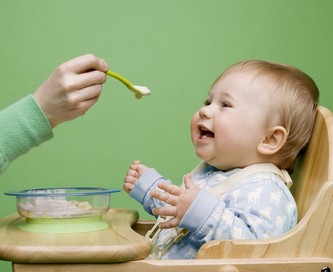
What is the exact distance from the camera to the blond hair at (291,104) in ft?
3.22

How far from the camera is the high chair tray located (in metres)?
0.73

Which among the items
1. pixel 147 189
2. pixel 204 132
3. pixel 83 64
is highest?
pixel 83 64

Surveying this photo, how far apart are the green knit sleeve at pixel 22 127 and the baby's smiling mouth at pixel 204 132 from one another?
26 cm

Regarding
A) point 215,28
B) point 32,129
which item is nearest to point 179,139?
point 215,28

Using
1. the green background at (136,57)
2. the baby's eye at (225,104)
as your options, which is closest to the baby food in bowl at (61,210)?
the baby's eye at (225,104)

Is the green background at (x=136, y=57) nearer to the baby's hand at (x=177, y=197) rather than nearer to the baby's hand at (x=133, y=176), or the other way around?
the baby's hand at (x=133, y=176)

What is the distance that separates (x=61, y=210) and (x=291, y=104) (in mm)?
398

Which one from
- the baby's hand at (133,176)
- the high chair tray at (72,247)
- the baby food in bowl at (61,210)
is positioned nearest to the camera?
the high chair tray at (72,247)

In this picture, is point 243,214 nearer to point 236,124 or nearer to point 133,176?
point 236,124

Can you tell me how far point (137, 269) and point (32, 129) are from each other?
0.84ft

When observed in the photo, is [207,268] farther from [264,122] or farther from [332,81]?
[332,81]

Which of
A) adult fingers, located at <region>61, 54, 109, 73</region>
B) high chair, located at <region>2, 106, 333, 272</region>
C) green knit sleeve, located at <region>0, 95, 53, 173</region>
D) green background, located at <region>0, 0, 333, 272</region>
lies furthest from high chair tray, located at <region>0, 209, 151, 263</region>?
green background, located at <region>0, 0, 333, 272</region>

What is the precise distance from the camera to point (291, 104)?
988mm

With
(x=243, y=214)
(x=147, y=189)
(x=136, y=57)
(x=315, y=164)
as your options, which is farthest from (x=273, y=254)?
(x=136, y=57)
